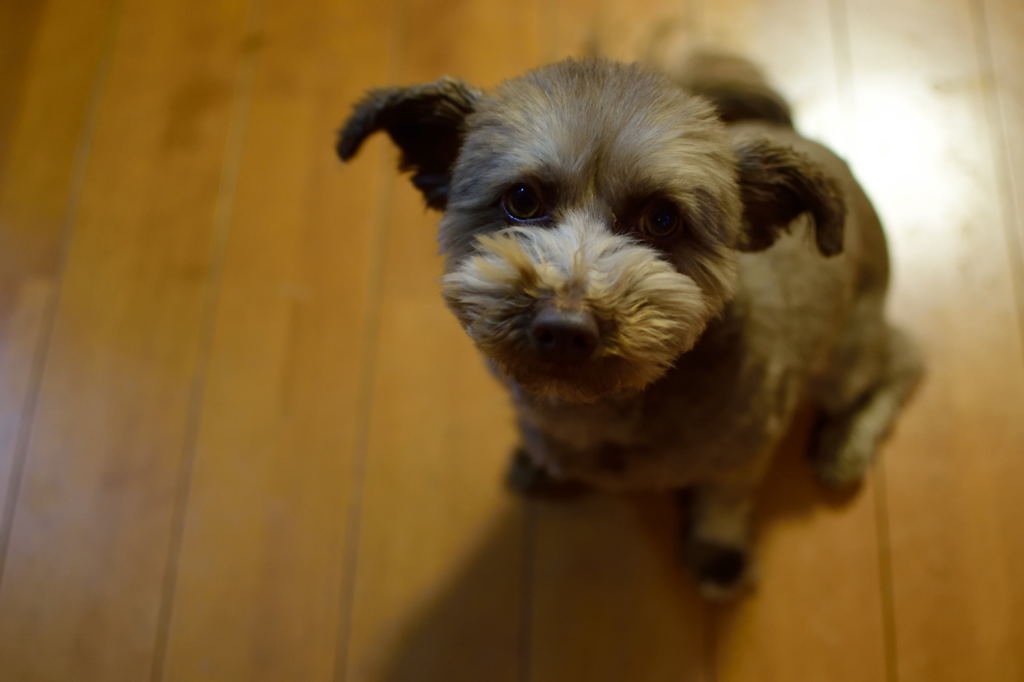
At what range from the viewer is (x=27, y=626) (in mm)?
1452

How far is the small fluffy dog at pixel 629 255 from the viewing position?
0.87m

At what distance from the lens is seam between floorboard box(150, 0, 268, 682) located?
1466 millimetres

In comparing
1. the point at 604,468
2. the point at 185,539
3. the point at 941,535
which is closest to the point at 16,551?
the point at 185,539

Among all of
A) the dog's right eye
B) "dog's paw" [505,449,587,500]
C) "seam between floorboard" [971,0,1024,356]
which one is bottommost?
"dog's paw" [505,449,587,500]

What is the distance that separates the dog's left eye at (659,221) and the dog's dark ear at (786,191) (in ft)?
0.38

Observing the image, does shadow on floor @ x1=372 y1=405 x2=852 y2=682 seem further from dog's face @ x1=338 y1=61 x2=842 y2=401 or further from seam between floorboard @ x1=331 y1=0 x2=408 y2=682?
dog's face @ x1=338 y1=61 x2=842 y2=401

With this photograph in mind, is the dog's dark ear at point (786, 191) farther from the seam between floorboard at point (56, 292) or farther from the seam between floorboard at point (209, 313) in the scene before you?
the seam between floorboard at point (56, 292)

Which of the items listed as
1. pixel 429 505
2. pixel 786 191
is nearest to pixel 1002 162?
pixel 786 191

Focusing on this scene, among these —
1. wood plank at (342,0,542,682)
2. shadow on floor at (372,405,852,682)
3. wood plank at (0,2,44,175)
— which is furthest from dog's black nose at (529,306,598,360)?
wood plank at (0,2,44,175)

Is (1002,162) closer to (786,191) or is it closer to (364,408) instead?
(786,191)

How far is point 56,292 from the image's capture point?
167 centimetres

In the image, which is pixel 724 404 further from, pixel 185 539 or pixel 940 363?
pixel 185 539

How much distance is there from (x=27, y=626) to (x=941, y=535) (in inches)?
70.7

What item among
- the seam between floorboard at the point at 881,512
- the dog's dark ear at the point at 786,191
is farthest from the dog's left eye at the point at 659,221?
the seam between floorboard at the point at 881,512
